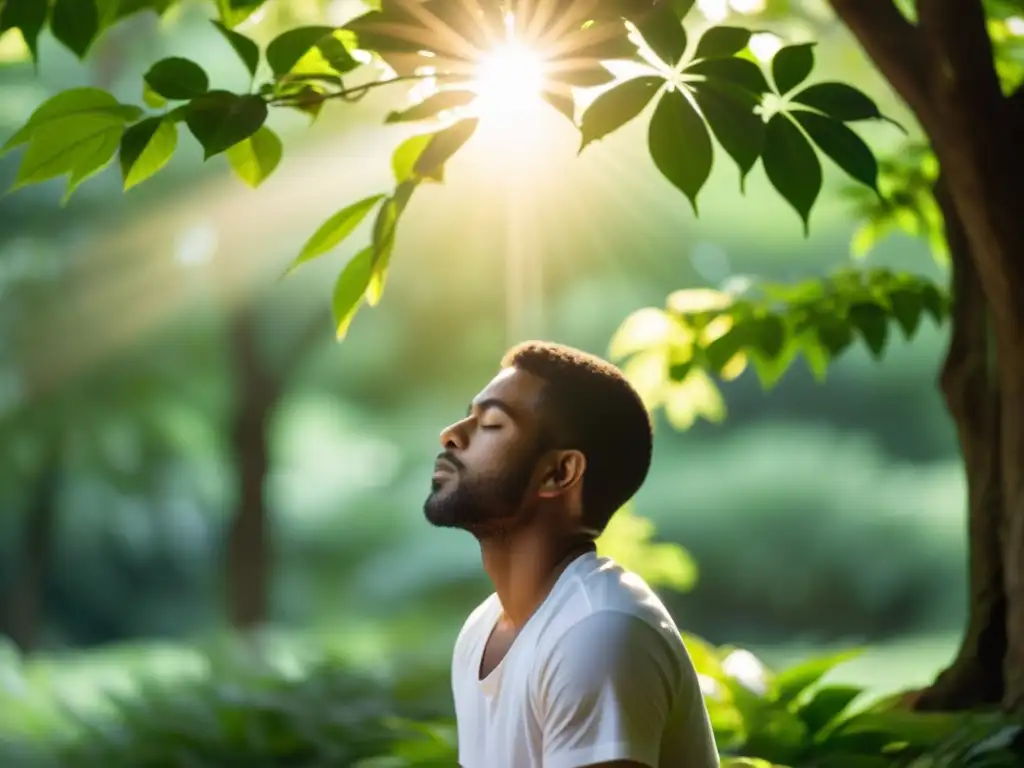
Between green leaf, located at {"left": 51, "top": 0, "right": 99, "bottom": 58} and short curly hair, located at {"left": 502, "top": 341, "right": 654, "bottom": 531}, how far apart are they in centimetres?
65

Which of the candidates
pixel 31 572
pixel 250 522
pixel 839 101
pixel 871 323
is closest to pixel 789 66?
pixel 839 101

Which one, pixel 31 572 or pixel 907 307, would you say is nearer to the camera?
pixel 907 307

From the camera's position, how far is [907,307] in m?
2.77

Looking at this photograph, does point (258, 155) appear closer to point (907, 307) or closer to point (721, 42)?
point (721, 42)

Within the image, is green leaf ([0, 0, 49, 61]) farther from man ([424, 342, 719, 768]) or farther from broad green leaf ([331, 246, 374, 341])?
man ([424, 342, 719, 768])

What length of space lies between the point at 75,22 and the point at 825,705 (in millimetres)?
1869

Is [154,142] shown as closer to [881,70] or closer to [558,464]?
[558,464]

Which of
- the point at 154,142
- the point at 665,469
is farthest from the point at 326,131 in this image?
the point at 154,142

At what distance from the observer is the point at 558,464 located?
1559mm

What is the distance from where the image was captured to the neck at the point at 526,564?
5.10ft

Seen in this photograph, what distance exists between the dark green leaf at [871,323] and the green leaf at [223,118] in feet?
5.20

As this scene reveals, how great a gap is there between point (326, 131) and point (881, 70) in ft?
22.6

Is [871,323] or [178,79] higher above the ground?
[178,79]

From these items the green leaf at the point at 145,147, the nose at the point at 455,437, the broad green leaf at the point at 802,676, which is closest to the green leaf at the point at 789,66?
the nose at the point at 455,437
